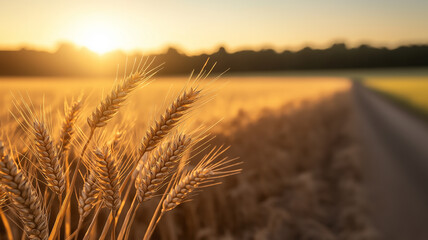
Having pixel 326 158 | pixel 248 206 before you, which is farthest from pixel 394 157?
pixel 248 206

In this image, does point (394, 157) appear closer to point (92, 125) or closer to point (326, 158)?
point (326, 158)

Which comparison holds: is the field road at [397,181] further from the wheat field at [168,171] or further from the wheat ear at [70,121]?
the wheat ear at [70,121]

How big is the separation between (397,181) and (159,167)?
6294mm

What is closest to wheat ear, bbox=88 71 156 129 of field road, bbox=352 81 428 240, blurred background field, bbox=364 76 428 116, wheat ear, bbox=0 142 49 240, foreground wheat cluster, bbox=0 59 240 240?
foreground wheat cluster, bbox=0 59 240 240

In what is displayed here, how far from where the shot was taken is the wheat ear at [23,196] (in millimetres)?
1010

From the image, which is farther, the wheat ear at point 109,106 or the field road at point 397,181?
the field road at point 397,181

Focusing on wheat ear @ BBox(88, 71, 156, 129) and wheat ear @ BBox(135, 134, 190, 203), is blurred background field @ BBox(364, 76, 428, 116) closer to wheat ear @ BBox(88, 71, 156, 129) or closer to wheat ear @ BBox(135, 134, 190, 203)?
wheat ear @ BBox(135, 134, 190, 203)

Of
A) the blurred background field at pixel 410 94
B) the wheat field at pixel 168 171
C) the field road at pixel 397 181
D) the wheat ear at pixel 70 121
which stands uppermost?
the wheat ear at pixel 70 121

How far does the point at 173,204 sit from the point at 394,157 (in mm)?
8233

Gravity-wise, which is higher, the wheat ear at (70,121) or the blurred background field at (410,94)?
the wheat ear at (70,121)

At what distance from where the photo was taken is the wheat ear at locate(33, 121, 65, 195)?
114 cm

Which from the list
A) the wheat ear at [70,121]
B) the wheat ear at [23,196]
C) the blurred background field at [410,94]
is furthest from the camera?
the blurred background field at [410,94]

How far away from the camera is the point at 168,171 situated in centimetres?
124

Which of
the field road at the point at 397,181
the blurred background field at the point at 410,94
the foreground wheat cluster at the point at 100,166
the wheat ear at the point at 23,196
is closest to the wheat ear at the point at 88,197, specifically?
the foreground wheat cluster at the point at 100,166
